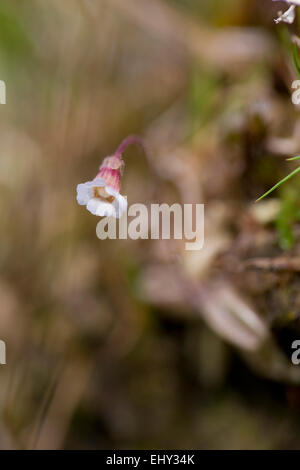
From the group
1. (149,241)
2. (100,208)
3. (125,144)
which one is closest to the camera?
(100,208)

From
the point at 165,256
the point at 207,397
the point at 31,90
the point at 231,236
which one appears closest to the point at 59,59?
the point at 31,90

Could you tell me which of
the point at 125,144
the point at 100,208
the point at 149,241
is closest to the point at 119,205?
the point at 100,208

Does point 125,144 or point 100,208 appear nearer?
point 100,208

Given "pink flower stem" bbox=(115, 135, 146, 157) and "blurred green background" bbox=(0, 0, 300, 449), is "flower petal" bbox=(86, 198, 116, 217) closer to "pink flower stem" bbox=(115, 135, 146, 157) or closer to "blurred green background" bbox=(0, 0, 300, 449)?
"pink flower stem" bbox=(115, 135, 146, 157)

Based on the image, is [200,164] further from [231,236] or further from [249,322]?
[249,322]

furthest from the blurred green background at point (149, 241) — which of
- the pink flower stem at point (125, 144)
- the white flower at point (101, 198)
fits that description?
the white flower at point (101, 198)

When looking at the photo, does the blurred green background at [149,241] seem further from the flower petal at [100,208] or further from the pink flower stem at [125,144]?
the flower petal at [100,208]

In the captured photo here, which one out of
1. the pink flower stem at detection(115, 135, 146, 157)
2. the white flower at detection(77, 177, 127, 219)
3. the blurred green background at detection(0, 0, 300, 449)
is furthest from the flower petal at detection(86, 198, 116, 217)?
the blurred green background at detection(0, 0, 300, 449)

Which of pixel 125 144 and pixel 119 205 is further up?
pixel 125 144

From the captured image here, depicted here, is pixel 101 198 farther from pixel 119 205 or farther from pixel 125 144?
→ pixel 125 144
